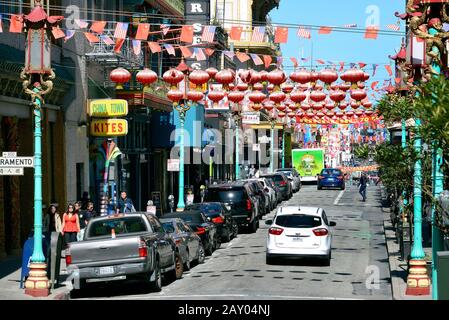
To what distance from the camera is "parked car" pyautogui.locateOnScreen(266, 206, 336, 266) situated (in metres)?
25.4

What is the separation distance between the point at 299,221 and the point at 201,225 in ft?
11.6

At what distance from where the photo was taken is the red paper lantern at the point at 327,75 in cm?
3033

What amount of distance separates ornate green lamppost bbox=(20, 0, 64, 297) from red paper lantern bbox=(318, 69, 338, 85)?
444 inches

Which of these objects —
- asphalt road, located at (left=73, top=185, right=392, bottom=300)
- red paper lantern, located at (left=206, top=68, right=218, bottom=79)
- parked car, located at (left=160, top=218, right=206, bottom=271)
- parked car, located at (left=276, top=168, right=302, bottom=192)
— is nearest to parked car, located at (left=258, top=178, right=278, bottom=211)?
asphalt road, located at (left=73, top=185, right=392, bottom=300)

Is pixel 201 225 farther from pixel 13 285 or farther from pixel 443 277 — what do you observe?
pixel 443 277

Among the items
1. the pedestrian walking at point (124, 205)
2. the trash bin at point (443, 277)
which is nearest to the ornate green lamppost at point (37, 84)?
the trash bin at point (443, 277)

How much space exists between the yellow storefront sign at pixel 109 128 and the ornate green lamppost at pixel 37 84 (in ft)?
52.0

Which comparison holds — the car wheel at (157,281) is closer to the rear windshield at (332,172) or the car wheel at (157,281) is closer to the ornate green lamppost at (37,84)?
the ornate green lamppost at (37,84)

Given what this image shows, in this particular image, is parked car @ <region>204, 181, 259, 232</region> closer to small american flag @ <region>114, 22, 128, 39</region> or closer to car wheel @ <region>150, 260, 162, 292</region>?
small american flag @ <region>114, 22, 128, 39</region>

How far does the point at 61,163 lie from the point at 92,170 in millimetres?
5182

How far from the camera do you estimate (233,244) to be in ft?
109

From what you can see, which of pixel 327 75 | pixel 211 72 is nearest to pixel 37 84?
pixel 327 75

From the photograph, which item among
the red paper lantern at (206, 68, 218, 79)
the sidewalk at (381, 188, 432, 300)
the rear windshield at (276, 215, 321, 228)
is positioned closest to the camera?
the sidewalk at (381, 188, 432, 300)

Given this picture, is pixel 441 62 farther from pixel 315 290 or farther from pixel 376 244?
pixel 376 244
